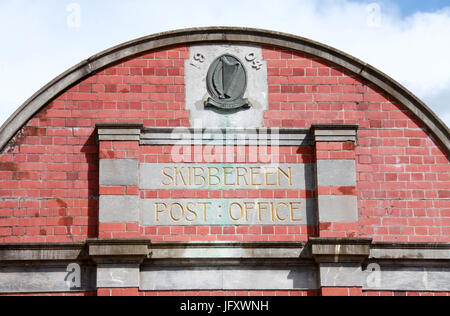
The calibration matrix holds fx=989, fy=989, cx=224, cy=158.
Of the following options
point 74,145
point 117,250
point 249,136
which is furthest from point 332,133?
point 74,145

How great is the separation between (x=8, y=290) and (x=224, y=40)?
5423 mm

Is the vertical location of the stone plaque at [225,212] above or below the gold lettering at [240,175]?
below

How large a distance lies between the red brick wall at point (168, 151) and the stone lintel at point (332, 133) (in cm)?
28

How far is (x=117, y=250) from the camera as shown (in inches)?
598

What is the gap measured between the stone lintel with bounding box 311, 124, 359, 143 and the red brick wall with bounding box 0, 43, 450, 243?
28cm

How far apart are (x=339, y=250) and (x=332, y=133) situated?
1.99m

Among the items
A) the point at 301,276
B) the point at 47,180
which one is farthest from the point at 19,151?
the point at 301,276

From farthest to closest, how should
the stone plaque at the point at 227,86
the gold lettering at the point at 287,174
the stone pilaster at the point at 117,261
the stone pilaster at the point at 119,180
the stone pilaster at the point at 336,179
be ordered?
the stone plaque at the point at 227,86, the gold lettering at the point at 287,174, the stone pilaster at the point at 336,179, the stone pilaster at the point at 119,180, the stone pilaster at the point at 117,261

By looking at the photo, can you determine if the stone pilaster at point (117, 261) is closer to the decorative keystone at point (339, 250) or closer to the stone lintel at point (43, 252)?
the stone lintel at point (43, 252)

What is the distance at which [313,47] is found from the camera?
54.9ft

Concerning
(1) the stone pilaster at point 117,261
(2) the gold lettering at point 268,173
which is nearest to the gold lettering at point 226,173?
(2) the gold lettering at point 268,173

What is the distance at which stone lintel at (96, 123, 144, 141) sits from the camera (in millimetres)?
15922

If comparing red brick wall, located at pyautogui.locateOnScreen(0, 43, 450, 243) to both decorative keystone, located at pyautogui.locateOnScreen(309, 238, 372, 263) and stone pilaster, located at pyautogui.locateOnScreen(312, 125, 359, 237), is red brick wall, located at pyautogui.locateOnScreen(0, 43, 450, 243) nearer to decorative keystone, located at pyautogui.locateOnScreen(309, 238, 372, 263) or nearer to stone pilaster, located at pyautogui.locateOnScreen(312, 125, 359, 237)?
stone pilaster, located at pyautogui.locateOnScreen(312, 125, 359, 237)

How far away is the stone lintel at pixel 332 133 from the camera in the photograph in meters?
16.1
